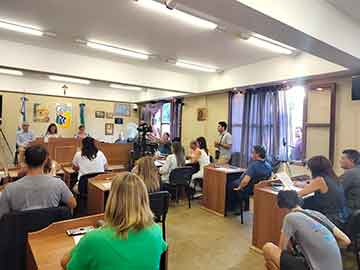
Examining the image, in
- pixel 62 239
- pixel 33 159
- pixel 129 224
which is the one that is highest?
pixel 33 159

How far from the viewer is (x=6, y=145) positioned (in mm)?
8391

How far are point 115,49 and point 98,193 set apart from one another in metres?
2.63

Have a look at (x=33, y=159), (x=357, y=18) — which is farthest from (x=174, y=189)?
(x=357, y=18)

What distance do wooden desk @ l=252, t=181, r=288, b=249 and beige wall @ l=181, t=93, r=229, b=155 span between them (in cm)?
380

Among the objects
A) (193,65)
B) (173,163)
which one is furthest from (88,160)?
(193,65)

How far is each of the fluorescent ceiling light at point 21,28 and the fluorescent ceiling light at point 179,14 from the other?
198 centimetres

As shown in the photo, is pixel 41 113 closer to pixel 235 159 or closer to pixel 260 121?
pixel 235 159

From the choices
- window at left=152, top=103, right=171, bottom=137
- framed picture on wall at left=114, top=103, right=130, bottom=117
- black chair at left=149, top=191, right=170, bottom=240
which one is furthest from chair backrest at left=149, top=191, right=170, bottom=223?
framed picture on wall at left=114, top=103, right=130, bottom=117

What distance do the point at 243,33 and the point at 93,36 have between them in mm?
2256

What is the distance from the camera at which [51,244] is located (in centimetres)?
166

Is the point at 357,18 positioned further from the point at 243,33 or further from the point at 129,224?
the point at 129,224

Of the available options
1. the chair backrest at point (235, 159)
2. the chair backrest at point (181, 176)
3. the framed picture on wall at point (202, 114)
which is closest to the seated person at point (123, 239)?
the chair backrest at point (181, 176)

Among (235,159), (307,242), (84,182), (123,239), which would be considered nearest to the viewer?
(123,239)

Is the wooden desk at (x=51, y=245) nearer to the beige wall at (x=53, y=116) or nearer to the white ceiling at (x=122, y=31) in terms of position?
the white ceiling at (x=122, y=31)
